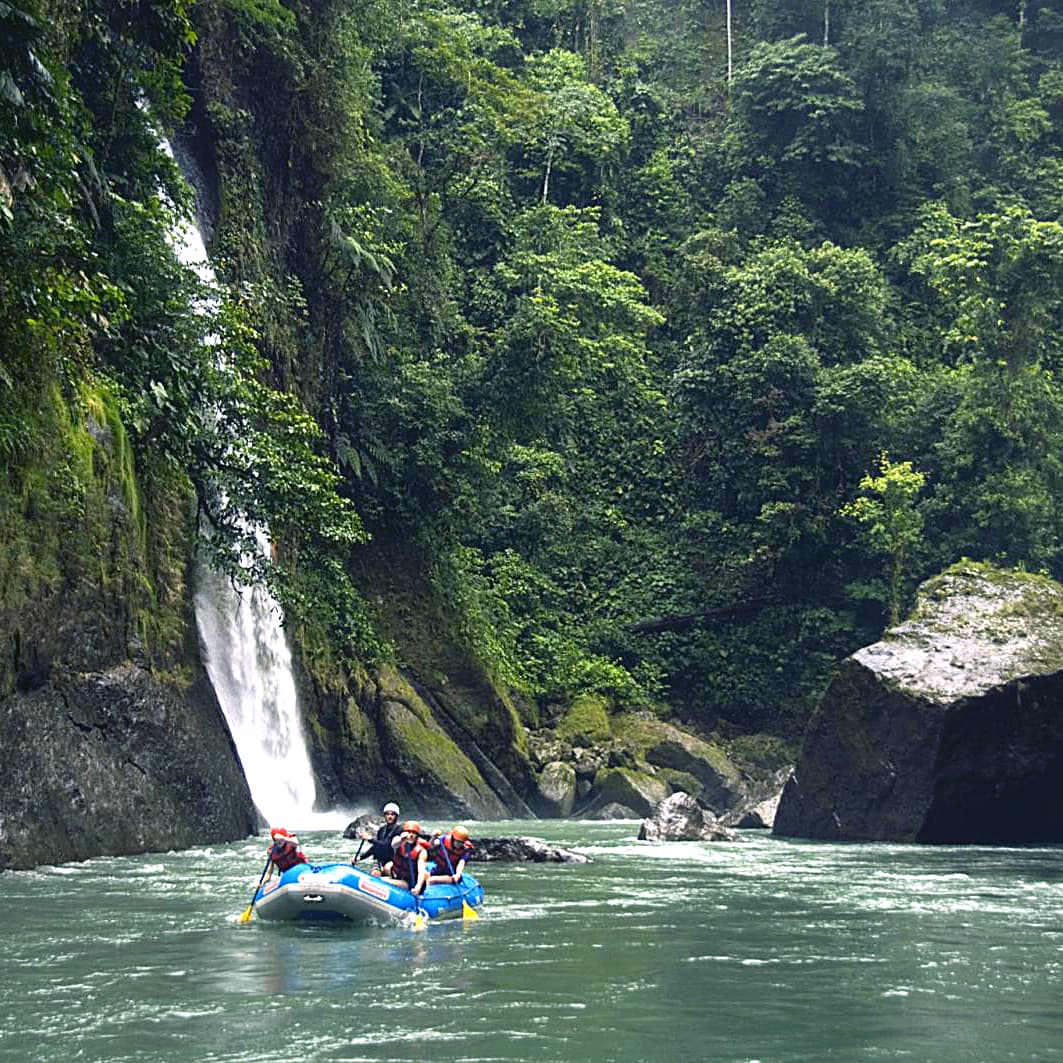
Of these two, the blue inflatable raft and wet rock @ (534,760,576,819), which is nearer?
the blue inflatable raft

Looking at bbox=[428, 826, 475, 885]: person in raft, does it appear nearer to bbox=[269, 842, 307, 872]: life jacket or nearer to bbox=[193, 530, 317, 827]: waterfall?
bbox=[269, 842, 307, 872]: life jacket

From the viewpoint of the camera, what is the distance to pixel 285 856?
44.8ft

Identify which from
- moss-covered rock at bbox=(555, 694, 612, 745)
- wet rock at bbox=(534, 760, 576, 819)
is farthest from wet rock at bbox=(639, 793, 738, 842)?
moss-covered rock at bbox=(555, 694, 612, 745)

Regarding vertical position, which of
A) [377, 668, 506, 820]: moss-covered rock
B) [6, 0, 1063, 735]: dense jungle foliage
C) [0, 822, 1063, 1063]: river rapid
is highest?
[6, 0, 1063, 735]: dense jungle foliage

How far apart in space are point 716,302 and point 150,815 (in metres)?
24.8

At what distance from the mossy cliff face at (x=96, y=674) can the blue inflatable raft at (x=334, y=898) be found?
4.52 meters

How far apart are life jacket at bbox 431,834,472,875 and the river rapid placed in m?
0.61

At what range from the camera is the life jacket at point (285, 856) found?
13609mm

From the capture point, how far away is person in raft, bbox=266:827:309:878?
13555 mm

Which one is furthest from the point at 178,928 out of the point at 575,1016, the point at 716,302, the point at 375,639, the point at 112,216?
the point at 716,302

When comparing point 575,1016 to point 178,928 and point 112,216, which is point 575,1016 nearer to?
point 178,928

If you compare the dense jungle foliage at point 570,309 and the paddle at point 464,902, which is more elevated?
the dense jungle foliage at point 570,309

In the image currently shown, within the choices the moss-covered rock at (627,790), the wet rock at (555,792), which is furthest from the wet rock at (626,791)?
the wet rock at (555,792)

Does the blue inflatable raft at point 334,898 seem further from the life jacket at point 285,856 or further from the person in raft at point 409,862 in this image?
the life jacket at point 285,856
